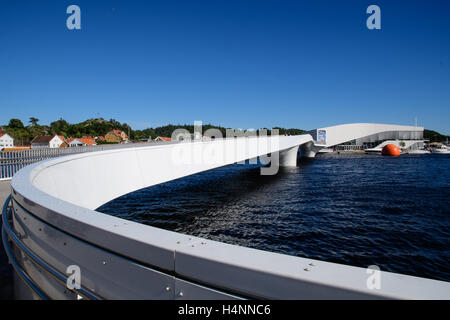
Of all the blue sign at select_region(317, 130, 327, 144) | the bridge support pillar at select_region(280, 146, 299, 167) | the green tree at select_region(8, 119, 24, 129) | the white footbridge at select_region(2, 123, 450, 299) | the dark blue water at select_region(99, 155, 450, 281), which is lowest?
the dark blue water at select_region(99, 155, 450, 281)

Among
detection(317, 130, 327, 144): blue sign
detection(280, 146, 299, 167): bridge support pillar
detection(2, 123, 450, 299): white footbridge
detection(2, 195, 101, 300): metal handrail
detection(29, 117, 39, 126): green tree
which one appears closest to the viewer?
detection(2, 123, 450, 299): white footbridge

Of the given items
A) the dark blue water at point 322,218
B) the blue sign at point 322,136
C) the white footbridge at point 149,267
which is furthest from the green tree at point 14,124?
the white footbridge at point 149,267

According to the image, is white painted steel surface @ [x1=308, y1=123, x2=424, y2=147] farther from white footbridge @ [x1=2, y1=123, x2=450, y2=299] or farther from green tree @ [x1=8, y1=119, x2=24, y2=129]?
green tree @ [x1=8, y1=119, x2=24, y2=129]

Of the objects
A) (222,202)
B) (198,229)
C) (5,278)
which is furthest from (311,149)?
(5,278)

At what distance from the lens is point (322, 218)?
14.0 m

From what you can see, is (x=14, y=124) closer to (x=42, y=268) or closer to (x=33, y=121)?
(x=33, y=121)

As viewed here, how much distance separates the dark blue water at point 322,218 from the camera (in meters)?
9.74

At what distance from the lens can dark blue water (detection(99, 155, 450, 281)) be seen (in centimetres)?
974

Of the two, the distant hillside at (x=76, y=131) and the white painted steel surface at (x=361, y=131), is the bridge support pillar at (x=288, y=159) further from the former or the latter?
the distant hillside at (x=76, y=131)

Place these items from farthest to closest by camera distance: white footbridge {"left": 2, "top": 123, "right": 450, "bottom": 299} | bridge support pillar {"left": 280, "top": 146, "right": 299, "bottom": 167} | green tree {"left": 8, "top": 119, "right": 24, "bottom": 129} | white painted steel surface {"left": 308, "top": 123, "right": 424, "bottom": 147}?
green tree {"left": 8, "top": 119, "right": 24, "bottom": 129}, white painted steel surface {"left": 308, "top": 123, "right": 424, "bottom": 147}, bridge support pillar {"left": 280, "top": 146, "right": 299, "bottom": 167}, white footbridge {"left": 2, "top": 123, "right": 450, "bottom": 299}

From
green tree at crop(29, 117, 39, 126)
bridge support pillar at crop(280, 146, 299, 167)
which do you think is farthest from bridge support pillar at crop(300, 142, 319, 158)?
green tree at crop(29, 117, 39, 126)

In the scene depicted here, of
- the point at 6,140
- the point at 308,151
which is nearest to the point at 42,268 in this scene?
the point at 308,151

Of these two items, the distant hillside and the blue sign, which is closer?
the blue sign

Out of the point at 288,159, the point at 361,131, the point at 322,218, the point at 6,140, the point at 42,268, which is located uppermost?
the point at 361,131
